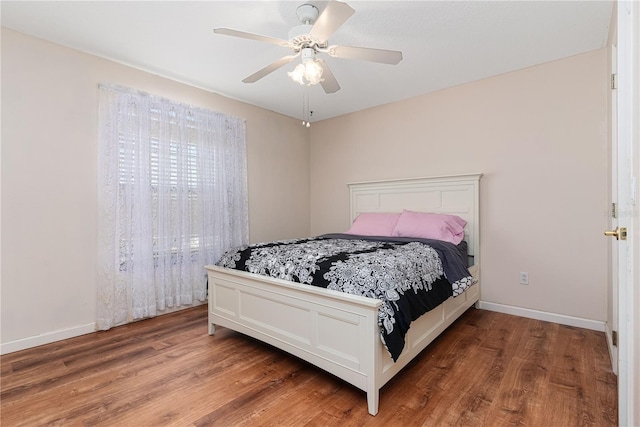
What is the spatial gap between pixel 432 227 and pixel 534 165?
1.15 meters

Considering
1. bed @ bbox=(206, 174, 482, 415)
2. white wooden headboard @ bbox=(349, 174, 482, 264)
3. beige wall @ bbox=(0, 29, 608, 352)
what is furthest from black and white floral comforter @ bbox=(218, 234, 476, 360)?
beige wall @ bbox=(0, 29, 608, 352)

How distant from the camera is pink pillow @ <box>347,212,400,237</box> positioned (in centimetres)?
353

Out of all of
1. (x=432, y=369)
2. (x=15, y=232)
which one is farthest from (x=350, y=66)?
(x=15, y=232)

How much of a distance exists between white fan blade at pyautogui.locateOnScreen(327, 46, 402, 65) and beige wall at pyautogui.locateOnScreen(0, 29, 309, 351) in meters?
2.19

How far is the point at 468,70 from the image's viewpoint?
124 inches

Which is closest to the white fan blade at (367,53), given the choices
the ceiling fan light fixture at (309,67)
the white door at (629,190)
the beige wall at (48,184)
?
the ceiling fan light fixture at (309,67)

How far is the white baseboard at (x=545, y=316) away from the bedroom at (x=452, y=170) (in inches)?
0.6

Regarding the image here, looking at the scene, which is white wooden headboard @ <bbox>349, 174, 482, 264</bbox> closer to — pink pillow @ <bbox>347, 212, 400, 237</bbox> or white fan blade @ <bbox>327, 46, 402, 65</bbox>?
pink pillow @ <bbox>347, 212, 400, 237</bbox>

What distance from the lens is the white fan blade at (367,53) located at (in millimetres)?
2020

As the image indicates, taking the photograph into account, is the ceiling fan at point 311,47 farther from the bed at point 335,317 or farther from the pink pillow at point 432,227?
the pink pillow at point 432,227

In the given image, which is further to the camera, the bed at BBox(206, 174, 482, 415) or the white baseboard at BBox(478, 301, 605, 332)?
the white baseboard at BBox(478, 301, 605, 332)

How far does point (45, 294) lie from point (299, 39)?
2.85 metres

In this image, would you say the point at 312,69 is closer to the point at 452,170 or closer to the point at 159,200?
the point at 159,200

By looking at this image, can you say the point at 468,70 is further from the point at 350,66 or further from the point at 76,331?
the point at 76,331
